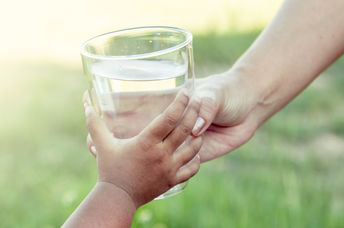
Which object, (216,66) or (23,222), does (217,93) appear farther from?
(216,66)

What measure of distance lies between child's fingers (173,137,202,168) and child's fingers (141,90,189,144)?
69 millimetres

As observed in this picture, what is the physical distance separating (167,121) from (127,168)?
12 centimetres

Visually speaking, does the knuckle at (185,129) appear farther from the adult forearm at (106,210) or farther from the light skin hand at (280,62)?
the light skin hand at (280,62)

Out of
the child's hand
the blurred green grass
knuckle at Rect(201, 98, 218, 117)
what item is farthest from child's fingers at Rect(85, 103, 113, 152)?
the blurred green grass

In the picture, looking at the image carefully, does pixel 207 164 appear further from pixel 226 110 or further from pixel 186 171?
pixel 186 171

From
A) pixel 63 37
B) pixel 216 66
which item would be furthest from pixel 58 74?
pixel 216 66

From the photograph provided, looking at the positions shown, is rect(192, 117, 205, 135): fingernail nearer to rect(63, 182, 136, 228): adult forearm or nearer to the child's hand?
the child's hand

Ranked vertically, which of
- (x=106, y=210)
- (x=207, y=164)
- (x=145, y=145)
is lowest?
(x=207, y=164)

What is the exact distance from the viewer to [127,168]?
97 centimetres

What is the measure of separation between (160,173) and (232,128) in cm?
42

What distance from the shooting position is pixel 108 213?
3.17 ft

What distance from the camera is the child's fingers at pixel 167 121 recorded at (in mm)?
915

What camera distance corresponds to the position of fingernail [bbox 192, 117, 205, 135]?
1.05 metres

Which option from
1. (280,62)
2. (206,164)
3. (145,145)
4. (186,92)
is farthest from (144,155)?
(206,164)
